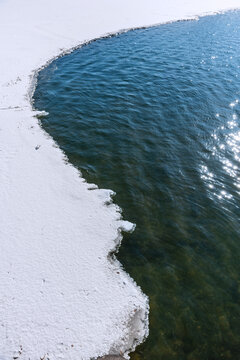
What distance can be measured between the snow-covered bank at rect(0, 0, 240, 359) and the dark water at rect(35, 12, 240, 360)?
88 centimetres

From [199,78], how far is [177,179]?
50.4 ft

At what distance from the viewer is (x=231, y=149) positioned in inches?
682

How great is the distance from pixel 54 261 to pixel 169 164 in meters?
8.72

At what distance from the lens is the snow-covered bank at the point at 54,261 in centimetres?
873

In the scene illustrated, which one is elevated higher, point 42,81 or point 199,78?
point 199,78

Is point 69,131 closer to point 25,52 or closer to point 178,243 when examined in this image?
point 178,243

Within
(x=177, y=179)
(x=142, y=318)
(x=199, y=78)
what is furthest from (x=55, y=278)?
(x=199, y=78)

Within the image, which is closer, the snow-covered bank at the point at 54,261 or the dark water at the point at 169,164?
the snow-covered bank at the point at 54,261

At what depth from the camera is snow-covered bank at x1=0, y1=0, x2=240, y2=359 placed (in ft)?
28.7

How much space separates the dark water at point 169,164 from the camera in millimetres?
9812

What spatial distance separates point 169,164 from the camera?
16.0m

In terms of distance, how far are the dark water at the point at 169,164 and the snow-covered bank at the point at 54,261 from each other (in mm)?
881

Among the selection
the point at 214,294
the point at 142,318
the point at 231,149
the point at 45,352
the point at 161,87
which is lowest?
the point at 45,352

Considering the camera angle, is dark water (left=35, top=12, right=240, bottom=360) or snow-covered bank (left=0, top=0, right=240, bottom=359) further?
dark water (left=35, top=12, right=240, bottom=360)
